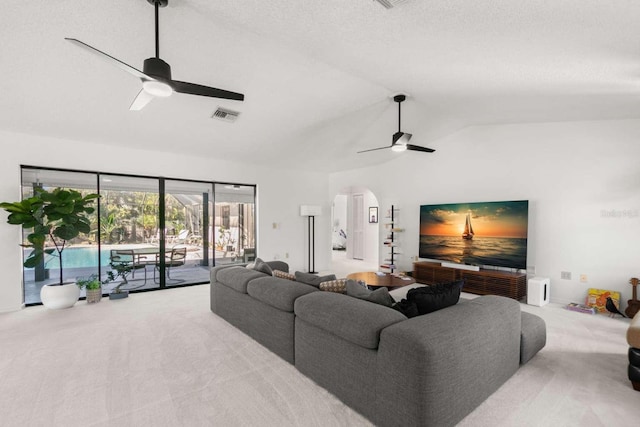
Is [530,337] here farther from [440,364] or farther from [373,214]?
[373,214]

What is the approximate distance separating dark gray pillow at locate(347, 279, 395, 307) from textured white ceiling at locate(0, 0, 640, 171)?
2080 mm

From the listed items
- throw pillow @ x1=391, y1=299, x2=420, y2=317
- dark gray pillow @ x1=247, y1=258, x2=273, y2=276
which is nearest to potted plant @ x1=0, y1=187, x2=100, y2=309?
dark gray pillow @ x1=247, y1=258, x2=273, y2=276

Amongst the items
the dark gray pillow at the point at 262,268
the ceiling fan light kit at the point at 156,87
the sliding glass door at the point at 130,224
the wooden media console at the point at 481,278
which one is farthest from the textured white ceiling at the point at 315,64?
the wooden media console at the point at 481,278

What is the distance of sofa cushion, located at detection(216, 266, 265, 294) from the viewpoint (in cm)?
340

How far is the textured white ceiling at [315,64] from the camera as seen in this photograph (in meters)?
2.16

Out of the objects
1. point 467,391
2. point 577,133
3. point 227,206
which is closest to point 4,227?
point 227,206

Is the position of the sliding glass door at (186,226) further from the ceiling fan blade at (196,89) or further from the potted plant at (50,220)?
the ceiling fan blade at (196,89)

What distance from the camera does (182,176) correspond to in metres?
5.78

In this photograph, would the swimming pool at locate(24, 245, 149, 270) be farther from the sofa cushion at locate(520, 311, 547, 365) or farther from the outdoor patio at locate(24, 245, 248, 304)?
the sofa cushion at locate(520, 311, 547, 365)

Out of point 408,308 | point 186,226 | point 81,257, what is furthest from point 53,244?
point 408,308

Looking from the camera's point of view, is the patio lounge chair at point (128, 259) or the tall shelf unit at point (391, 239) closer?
the patio lounge chair at point (128, 259)

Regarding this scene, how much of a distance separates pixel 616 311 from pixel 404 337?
4.23 m

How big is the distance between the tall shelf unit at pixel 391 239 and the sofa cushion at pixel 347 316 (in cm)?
437

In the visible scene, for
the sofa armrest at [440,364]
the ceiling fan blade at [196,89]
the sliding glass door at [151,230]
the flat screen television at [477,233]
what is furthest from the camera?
the sliding glass door at [151,230]
